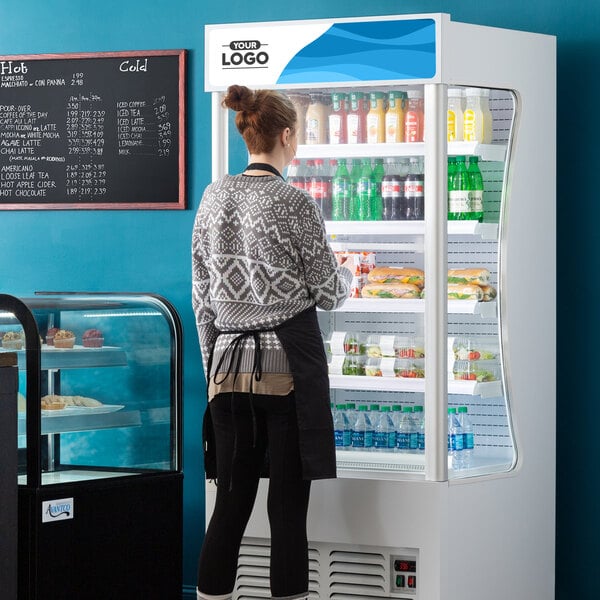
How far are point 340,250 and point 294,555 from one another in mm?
1326

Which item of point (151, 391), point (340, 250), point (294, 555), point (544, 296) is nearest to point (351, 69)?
point (340, 250)

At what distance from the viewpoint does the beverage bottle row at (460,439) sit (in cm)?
410

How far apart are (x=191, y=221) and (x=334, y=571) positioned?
1.79m

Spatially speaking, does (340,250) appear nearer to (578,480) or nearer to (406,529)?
(406,529)

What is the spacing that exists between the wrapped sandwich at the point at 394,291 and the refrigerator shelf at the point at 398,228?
0.20m

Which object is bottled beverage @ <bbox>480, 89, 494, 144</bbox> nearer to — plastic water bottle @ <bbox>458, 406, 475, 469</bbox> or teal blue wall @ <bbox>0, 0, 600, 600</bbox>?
teal blue wall @ <bbox>0, 0, 600, 600</bbox>

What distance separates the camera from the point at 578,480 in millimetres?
4488

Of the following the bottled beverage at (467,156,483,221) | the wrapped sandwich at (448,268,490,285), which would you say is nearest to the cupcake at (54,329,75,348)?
the wrapped sandwich at (448,268,490,285)

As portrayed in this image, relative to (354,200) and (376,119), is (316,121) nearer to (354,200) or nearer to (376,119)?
(376,119)

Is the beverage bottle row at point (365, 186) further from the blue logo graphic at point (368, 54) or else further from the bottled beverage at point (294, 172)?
the blue logo graphic at point (368, 54)

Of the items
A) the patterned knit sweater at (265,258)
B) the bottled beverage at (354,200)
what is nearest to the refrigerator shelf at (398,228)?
the bottled beverage at (354,200)

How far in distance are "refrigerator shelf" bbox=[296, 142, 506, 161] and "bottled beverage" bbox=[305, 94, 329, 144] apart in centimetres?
7

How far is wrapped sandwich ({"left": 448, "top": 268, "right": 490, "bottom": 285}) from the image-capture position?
4047 mm

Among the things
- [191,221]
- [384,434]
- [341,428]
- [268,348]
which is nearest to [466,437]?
[384,434]
